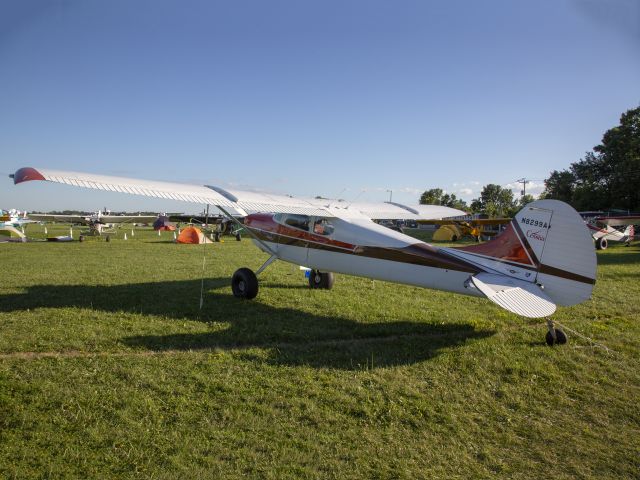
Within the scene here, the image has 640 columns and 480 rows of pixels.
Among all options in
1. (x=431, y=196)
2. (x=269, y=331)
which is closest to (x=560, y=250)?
(x=269, y=331)

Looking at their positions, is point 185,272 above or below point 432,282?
below

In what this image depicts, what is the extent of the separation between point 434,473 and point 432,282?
3693 mm

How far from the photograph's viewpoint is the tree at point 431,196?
85094 millimetres

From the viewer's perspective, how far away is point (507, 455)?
123 inches

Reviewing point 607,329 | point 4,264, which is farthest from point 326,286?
point 4,264

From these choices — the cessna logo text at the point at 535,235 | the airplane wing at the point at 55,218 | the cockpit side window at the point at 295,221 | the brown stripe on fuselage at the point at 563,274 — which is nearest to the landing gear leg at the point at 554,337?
the brown stripe on fuselage at the point at 563,274

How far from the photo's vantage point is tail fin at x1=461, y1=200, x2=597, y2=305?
524 cm

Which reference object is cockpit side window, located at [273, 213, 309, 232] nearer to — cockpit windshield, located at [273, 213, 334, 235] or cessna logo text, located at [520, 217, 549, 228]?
cockpit windshield, located at [273, 213, 334, 235]

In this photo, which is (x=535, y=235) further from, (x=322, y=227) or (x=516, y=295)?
(x=322, y=227)

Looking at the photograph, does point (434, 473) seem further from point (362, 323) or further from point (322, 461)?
point (362, 323)

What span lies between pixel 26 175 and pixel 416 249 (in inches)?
224

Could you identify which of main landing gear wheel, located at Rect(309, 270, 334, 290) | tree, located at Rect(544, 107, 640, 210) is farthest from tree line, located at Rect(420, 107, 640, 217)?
main landing gear wheel, located at Rect(309, 270, 334, 290)

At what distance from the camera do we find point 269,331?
20.1ft

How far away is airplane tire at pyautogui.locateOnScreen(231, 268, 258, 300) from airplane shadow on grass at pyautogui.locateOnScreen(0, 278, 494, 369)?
18 cm
